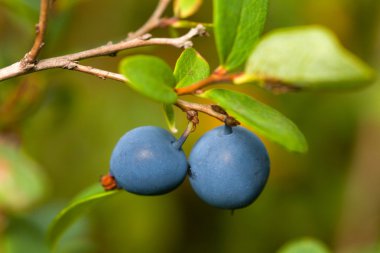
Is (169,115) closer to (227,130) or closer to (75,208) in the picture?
(227,130)

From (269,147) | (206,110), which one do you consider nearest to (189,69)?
(206,110)

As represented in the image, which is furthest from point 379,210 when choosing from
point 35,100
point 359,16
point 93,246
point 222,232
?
point 35,100

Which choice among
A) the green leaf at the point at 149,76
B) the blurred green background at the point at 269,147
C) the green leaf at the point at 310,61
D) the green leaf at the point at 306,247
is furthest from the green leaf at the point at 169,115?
the blurred green background at the point at 269,147

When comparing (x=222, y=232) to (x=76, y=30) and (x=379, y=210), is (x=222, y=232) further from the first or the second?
(x=76, y=30)

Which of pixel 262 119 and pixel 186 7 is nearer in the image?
pixel 262 119

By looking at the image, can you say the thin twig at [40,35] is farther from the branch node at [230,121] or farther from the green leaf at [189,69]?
the branch node at [230,121]

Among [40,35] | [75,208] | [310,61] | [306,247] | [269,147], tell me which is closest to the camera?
[310,61]
